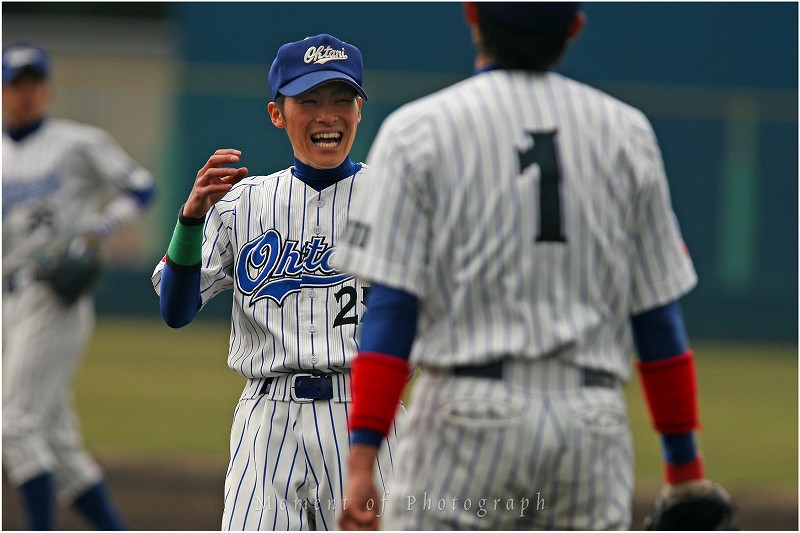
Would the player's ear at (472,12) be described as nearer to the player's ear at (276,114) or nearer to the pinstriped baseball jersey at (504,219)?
the pinstriped baseball jersey at (504,219)

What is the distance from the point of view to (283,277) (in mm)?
3846

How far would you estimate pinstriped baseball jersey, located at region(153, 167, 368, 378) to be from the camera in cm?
381

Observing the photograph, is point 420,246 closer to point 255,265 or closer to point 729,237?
point 255,265

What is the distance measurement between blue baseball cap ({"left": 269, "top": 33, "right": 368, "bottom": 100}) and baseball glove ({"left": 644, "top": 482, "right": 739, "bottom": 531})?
1646mm

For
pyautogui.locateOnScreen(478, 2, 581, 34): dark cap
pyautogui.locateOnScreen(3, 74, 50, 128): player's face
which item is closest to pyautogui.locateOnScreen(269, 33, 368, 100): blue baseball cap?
pyautogui.locateOnScreen(478, 2, 581, 34): dark cap

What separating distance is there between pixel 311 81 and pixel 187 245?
0.59 metres

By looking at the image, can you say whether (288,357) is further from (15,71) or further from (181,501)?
(15,71)

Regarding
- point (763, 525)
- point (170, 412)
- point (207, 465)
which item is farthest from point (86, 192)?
point (763, 525)

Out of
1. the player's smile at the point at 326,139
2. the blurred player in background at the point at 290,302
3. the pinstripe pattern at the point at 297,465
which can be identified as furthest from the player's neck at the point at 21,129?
the pinstripe pattern at the point at 297,465

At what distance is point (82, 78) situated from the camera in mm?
19297

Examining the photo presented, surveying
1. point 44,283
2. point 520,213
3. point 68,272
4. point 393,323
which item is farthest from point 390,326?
point 44,283

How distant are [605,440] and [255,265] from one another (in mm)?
1457

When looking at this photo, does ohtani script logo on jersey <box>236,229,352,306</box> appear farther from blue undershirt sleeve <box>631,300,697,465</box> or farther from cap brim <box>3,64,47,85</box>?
cap brim <box>3,64,47,85</box>

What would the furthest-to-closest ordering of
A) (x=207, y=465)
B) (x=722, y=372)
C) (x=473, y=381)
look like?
(x=722, y=372), (x=207, y=465), (x=473, y=381)
